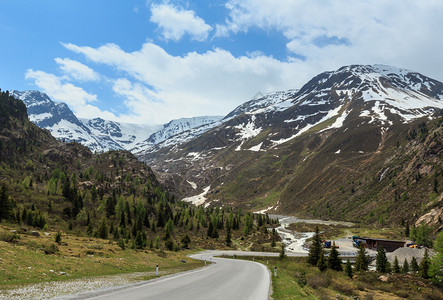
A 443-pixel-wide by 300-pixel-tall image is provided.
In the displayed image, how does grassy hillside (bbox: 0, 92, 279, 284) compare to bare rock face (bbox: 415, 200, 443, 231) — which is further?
bare rock face (bbox: 415, 200, 443, 231)

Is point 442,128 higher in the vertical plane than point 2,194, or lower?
higher

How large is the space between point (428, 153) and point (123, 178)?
186 meters

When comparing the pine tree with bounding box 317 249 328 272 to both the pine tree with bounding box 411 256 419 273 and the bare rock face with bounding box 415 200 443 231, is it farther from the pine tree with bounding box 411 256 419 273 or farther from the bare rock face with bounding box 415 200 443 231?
the bare rock face with bounding box 415 200 443 231

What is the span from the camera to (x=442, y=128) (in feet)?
493

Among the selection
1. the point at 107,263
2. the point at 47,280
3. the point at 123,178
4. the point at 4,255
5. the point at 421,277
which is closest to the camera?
the point at 47,280

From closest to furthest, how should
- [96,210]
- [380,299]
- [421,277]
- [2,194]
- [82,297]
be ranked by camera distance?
1. [82,297]
2. [380,299]
3. [421,277]
4. [2,194]
5. [96,210]

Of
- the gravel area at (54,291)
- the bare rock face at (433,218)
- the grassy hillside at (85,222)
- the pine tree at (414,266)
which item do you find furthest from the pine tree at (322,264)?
the bare rock face at (433,218)

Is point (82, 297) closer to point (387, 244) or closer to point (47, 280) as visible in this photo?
point (47, 280)

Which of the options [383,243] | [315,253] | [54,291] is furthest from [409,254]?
[54,291]

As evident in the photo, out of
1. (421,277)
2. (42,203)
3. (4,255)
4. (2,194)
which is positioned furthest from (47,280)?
(42,203)

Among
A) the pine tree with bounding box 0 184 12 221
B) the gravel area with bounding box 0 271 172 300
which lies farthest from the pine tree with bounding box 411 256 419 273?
the pine tree with bounding box 0 184 12 221

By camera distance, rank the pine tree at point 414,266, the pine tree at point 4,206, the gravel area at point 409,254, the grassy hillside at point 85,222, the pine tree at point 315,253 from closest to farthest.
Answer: the grassy hillside at point 85,222 → the pine tree at point 315,253 → the pine tree at point 4,206 → the pine tree at point 414,266 → the gravel area at point 409,254

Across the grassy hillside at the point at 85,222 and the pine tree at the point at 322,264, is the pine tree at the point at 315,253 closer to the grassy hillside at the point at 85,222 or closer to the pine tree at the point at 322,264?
the pine tree at the point at 322,264

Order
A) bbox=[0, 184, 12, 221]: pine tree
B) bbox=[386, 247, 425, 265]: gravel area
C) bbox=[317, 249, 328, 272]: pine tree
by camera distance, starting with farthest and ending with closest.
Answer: bbox=[386, 247, 425, 265]: gravel area, bbox=[0, 184, 12, 221]: pine tree, bbox=[317, 249, 328, 272]: pine tree
